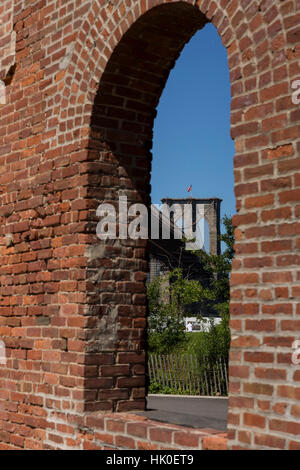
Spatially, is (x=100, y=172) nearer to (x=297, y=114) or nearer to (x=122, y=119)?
(x=122, y=119)

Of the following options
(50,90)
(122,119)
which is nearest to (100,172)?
(122,119)

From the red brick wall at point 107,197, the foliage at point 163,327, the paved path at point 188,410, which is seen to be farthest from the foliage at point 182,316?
the red brick wall at point 107,197

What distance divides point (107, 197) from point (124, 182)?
0.22 m

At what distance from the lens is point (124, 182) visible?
4719 mm

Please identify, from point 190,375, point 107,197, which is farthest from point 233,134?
point 190,375

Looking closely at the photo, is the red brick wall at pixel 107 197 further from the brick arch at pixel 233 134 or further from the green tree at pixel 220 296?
the green tree at pixel 220 296

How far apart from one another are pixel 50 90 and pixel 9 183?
0.94 metres

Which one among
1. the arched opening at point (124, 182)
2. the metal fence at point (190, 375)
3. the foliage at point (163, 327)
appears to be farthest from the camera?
the foliage at point (163, 327)

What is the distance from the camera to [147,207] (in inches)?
192

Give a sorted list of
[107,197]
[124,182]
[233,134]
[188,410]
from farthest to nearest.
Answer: [188,410] → [124,182] → [107,197] → [233,134]

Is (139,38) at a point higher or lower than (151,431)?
higher

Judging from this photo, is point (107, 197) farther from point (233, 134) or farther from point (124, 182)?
point (233, 134)

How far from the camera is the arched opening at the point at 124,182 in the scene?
434cm

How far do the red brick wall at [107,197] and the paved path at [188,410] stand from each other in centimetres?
28
